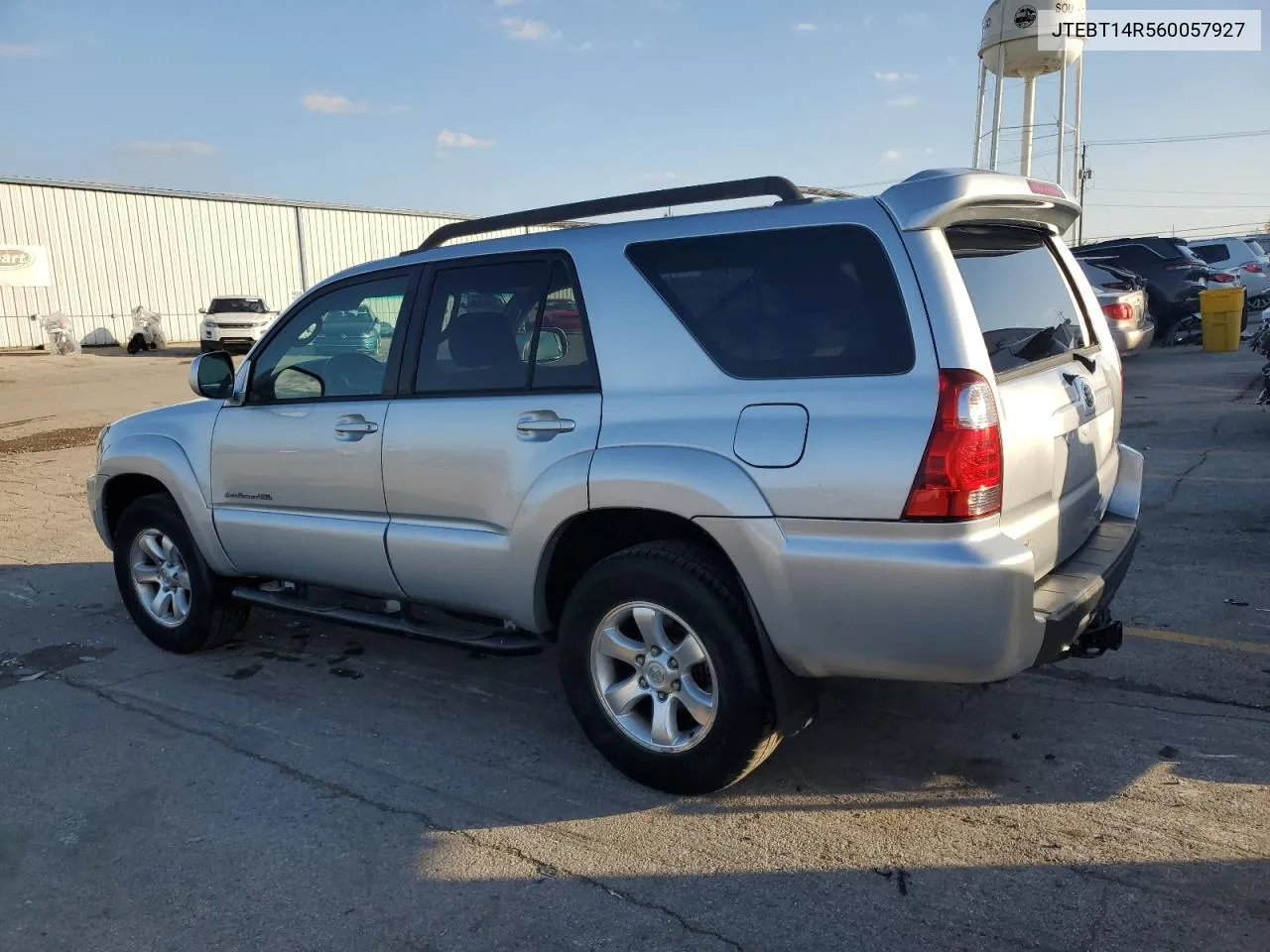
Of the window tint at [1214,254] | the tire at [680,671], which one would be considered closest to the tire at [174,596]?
the tire at [680,671]

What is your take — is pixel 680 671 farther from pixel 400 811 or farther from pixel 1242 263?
pixel 1242 263

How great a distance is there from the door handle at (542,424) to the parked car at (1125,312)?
10025 mm

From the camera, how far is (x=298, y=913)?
9.52 feet

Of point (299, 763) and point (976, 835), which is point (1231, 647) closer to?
point (976, 835)

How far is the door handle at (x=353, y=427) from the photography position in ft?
13.6

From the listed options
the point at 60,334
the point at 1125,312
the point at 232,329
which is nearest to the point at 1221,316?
the point at 1125,312

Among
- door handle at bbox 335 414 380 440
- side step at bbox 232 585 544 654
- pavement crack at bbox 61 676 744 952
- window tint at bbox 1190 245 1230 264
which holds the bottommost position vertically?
pavement crack at bbox 61 676 744 952

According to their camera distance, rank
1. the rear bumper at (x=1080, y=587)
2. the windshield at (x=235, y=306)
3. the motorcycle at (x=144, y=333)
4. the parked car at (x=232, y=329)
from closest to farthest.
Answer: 1. the rear bumper at (x=1080, y=587)
2. the parked car at (x=232, y=329)
3. the windshield at (x=235, y=306)
4. the motorcycle at (x=144, y=333)

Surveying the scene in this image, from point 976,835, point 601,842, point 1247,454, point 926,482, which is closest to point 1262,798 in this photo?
point 976,835

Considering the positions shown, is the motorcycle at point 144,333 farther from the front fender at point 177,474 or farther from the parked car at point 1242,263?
the front fender at point 177,474

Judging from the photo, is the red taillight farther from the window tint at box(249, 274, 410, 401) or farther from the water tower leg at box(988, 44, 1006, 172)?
the water tower leg at box(988, 44, 1006, 172)

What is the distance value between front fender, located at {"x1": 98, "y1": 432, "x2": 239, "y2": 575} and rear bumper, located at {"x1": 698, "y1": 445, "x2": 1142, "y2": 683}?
2760mm

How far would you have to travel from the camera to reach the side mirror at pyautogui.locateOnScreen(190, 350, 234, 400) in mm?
4852

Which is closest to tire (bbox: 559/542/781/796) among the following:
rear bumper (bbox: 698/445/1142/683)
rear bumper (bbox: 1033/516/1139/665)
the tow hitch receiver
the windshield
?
rear bumper (bbox: 698/445/1142/683)
